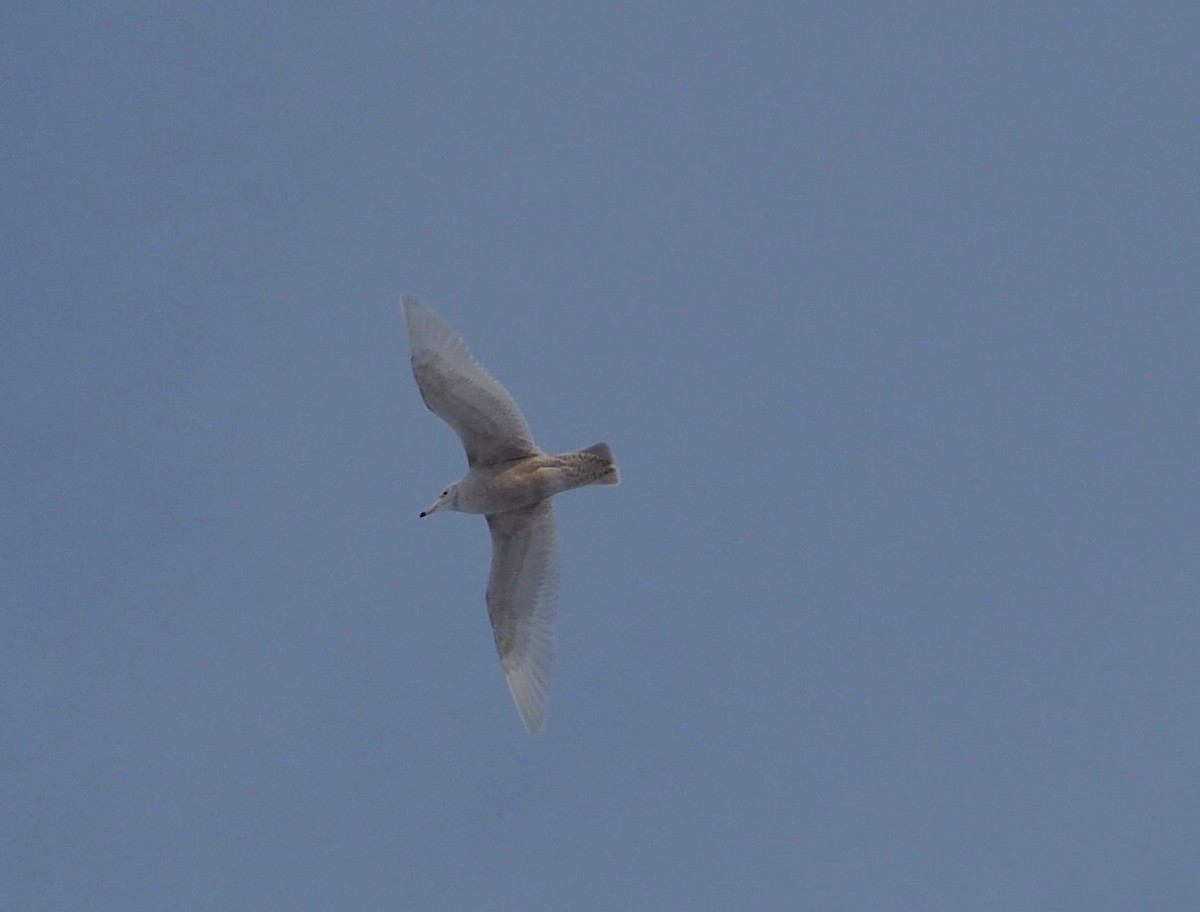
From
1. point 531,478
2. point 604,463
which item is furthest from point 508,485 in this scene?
point 604,463

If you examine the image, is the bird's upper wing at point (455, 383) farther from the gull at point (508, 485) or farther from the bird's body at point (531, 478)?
the bird's body at point (531, 478)

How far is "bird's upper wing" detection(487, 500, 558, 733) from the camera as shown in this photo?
35.4 meters

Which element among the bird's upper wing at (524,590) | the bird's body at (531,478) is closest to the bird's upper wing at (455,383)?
the bird's body at (531,478)

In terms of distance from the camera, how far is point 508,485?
3500cm

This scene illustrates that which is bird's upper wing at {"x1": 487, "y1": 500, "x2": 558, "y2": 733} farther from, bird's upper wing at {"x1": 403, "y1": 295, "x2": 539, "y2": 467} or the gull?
bird's upper wing at {"x1": 403, "y1": 295, "x2": 539, "y2": 467}

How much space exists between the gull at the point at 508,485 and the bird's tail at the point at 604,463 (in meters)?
0.02

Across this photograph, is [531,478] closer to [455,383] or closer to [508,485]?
[508,485]

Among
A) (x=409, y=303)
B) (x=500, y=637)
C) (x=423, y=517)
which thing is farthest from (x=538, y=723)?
(x=409, y=303)

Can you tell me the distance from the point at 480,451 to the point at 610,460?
2.08 m

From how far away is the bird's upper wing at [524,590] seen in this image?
1395 inches

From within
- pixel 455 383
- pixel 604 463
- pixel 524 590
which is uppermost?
pixel 455 383

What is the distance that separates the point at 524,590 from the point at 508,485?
5.71 feet

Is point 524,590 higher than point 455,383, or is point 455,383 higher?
point 455,383

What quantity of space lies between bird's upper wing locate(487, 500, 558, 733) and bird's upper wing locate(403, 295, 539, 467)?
1387 mm
